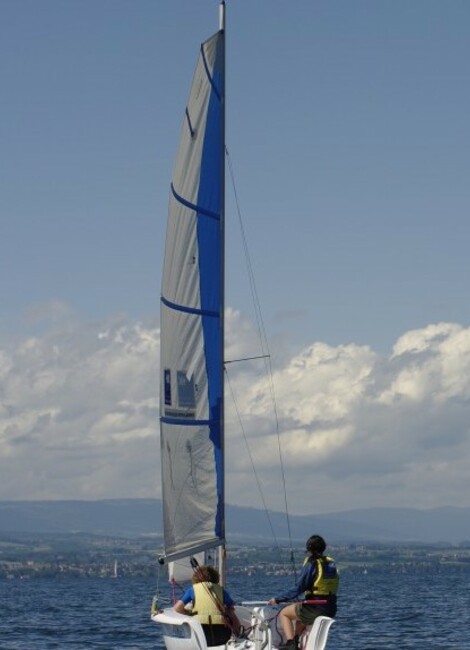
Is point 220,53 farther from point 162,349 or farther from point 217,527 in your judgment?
point 217,527

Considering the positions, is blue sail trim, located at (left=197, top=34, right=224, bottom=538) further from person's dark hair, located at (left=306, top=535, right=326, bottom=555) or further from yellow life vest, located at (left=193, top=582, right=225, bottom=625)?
person's dark hair, located at (left=306, top=535, right=326, bottom=555)

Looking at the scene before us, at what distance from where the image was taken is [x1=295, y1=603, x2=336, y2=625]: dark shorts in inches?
1161

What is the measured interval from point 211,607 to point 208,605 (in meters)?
0.08

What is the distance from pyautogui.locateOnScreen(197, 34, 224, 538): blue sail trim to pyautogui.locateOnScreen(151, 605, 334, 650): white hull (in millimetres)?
2994

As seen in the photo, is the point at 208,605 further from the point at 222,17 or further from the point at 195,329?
the point at 222,17

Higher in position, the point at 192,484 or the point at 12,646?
the point at 192,484

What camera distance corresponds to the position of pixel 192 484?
3378 cm

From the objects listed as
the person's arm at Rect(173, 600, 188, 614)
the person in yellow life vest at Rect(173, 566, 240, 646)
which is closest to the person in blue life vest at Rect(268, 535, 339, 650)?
the person in yellow life vest at Rect(173, 566, 240, 646)

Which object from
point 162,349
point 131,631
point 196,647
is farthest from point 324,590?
point 131,631

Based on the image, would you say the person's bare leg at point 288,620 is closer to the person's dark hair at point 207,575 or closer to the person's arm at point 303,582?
the person's arm at point 303,582

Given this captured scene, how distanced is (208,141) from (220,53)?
88.9 inches

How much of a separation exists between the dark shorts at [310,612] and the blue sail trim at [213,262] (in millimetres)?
4246

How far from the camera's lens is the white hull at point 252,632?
95.0 feet

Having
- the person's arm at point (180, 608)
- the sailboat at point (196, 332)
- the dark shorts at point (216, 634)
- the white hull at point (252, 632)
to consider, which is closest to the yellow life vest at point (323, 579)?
the white hull at point (252, 632)
